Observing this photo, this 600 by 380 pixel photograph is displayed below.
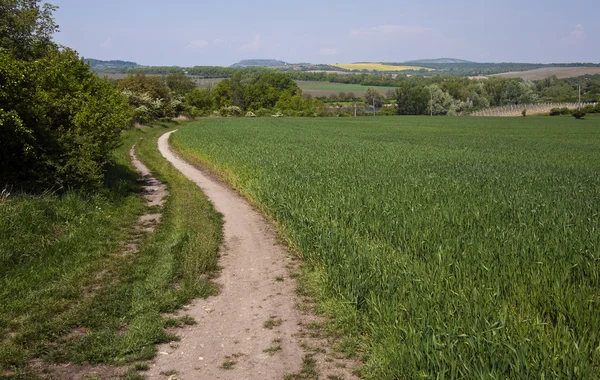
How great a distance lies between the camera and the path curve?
6.14 m

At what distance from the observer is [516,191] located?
41.9ft

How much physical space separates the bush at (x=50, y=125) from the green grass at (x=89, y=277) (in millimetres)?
1057

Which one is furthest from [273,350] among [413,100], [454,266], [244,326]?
[413,100]

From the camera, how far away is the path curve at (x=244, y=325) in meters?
6.14

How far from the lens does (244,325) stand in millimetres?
7410

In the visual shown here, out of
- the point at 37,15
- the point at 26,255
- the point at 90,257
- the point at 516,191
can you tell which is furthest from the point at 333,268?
the point at 37,15

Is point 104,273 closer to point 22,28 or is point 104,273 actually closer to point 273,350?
point 273,350

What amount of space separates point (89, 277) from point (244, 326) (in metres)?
3.52

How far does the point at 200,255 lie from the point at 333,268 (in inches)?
133

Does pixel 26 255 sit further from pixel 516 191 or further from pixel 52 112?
pixel 516 191

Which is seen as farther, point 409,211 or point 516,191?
point 516,191

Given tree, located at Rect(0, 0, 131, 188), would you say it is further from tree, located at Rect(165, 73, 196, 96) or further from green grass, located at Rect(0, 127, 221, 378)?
tree, located at Rect(165, 73, 196, 96)

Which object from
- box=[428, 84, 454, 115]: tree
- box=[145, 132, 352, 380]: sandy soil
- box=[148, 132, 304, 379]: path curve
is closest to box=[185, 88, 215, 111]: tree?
box=[428, 84, 454, 115]: tree

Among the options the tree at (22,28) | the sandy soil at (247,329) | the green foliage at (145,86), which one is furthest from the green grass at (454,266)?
the green foliage at (145,86)
